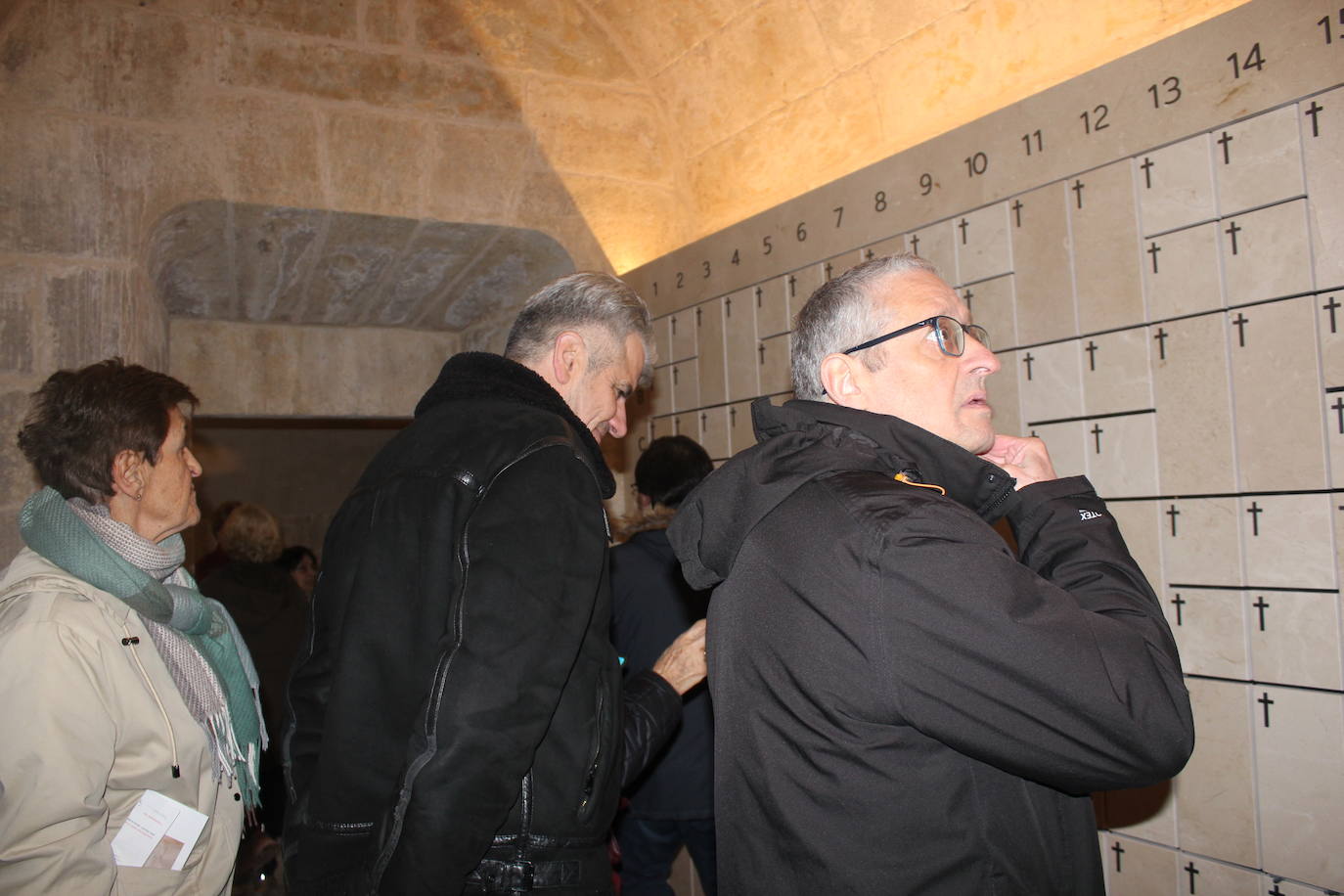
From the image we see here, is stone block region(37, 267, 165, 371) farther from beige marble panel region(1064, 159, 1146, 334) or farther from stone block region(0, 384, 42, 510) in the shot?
beige marble panel region(1064, 159, 1146, 334)

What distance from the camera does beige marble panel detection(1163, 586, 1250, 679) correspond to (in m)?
2.12

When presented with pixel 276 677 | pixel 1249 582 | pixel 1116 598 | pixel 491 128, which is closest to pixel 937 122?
pixel 1249 582

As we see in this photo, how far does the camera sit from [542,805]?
149 cm

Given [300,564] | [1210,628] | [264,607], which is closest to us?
[1210,628]

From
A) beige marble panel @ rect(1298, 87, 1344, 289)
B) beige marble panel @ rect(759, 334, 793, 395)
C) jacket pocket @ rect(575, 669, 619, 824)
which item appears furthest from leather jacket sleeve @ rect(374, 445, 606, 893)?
beige marble panel @ rect(759, 334, 793, 395)

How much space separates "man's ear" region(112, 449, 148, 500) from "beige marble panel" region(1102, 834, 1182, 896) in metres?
2.48

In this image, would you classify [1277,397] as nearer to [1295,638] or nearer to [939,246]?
[1295,638]

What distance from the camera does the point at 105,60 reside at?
3602 mm

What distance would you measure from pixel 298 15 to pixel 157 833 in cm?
337

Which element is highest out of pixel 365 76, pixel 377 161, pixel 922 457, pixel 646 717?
pixel 365 76

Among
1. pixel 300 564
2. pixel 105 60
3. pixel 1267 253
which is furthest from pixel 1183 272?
pixel 300 564

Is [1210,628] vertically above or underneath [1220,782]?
above

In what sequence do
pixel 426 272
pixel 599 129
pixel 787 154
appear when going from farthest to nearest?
1. pixel 426 272
2. pixel 599 129
3. pixel 787 154

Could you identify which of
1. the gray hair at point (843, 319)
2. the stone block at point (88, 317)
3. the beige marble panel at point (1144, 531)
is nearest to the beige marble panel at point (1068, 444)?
the beige marble panel at point (1144, 531)
